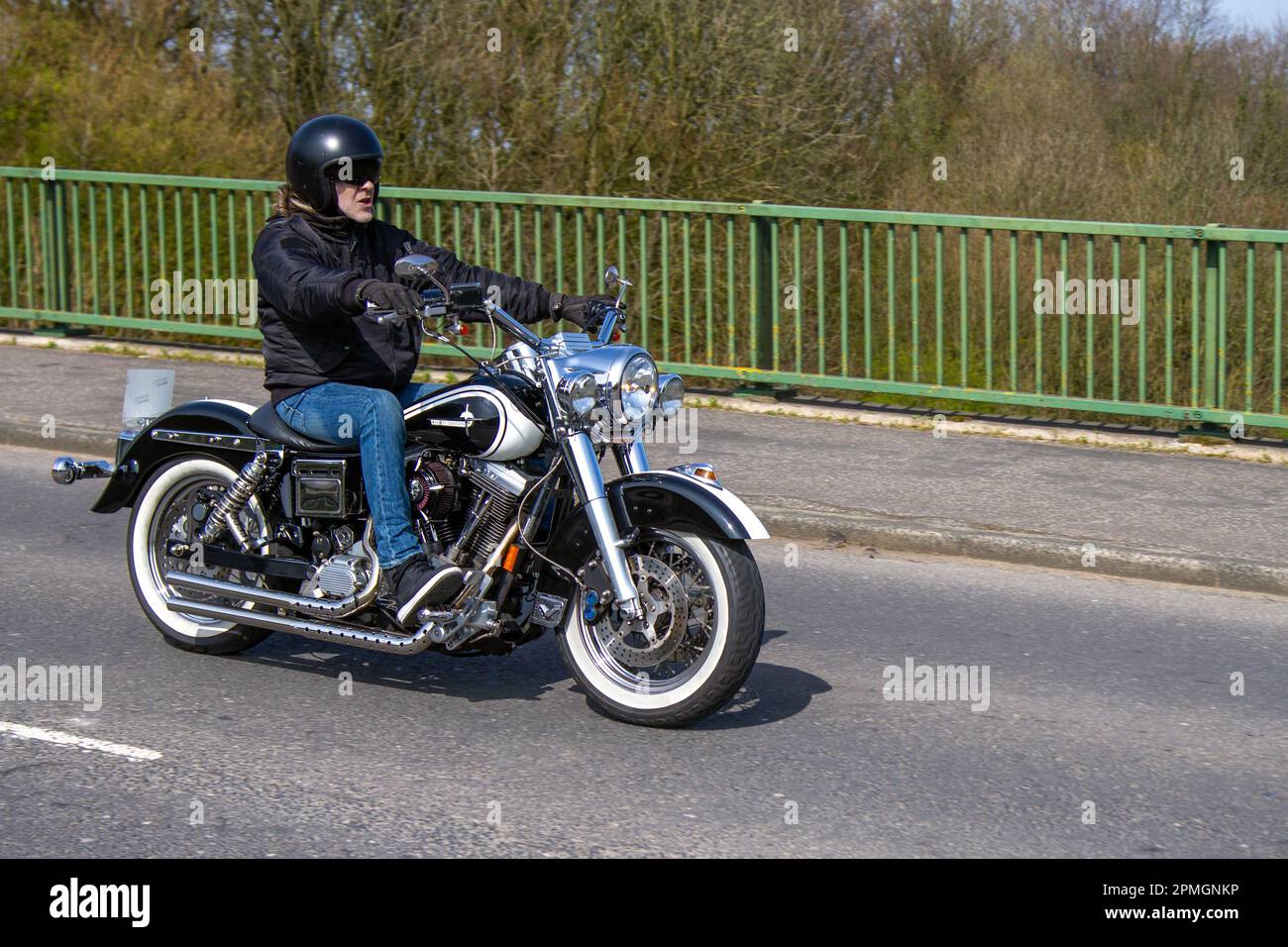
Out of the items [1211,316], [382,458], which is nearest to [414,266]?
[382,458]

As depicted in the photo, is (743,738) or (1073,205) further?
(1073,205)

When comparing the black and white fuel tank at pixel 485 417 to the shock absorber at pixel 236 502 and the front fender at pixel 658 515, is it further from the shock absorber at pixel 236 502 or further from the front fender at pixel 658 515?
the shock absorber at pixel 236 502

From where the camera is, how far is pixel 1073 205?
13.7 meters

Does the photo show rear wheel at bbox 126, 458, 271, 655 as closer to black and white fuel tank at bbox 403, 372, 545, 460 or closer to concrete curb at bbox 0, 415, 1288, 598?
black and white fuel tank at bbox 403, 372, 545, 460

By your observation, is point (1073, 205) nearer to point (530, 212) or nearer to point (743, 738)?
point (530, 212)

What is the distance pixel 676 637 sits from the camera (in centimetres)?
546

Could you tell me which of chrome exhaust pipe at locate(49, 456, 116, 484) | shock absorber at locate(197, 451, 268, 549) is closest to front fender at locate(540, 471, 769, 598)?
shock absorber at locate(197, 451, 268, 549)

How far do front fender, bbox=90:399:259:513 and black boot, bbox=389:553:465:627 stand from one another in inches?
36.3

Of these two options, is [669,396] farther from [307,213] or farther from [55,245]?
[55,245]

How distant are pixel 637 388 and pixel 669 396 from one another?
127mm
